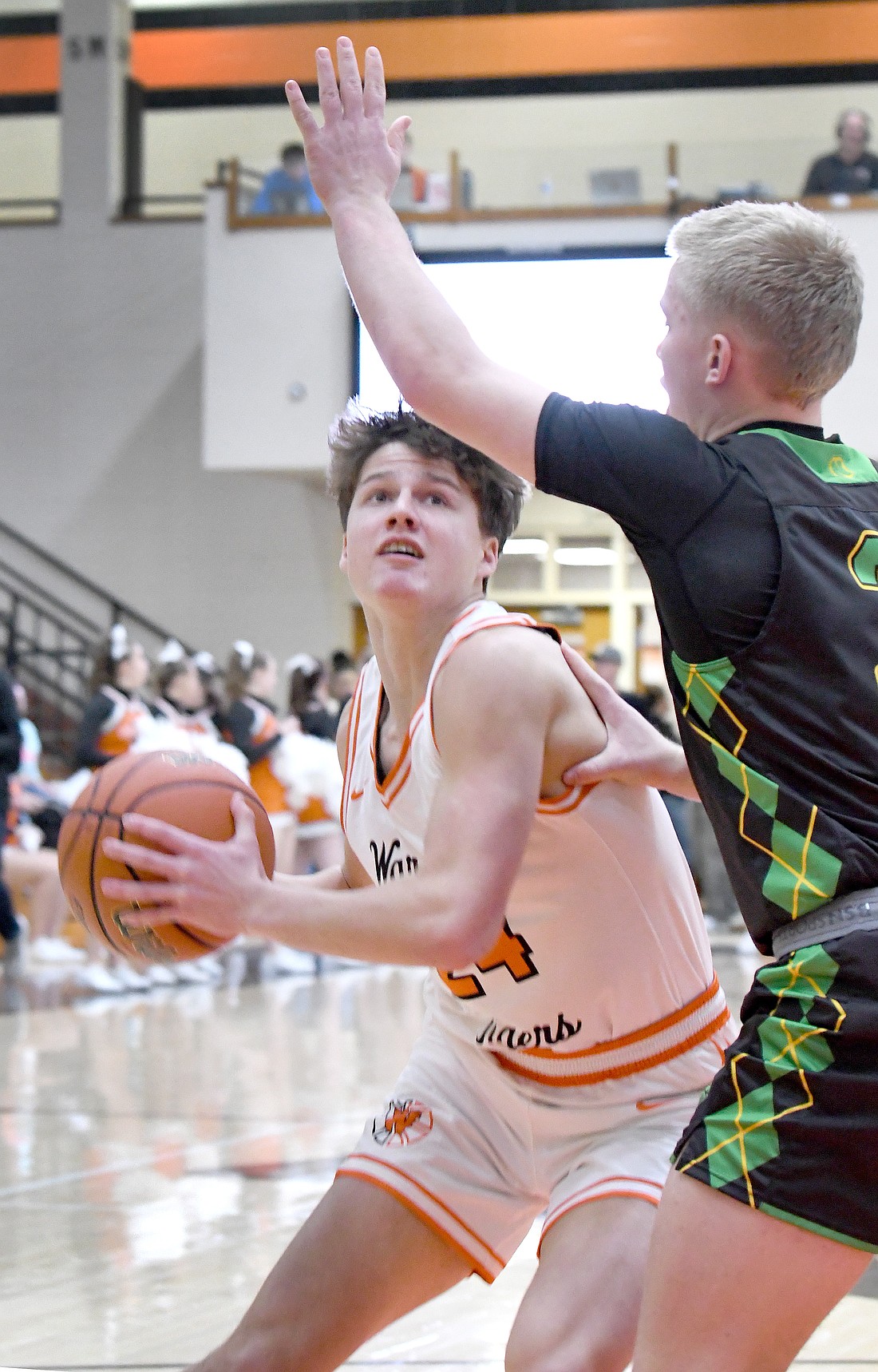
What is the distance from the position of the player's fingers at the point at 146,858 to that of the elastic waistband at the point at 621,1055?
72 cm

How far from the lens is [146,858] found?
69.1 inches

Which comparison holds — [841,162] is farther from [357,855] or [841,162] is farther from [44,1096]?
[357,855]

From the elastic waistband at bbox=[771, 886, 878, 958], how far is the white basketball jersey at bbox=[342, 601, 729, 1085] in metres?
0.56

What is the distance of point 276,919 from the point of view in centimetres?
178

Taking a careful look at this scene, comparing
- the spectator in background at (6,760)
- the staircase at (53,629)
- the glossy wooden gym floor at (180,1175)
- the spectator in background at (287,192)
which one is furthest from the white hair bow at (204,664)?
the glossy wooden gym floor at (180,1175)

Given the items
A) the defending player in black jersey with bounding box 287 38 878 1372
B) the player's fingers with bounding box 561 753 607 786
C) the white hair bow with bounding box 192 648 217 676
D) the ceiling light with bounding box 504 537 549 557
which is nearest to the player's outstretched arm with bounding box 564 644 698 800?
the player's fingers with bounding box 561 753 607 786

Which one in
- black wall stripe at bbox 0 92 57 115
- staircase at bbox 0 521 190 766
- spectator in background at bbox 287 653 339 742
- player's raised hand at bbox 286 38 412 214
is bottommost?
staircase at bbox 0 521 190 766

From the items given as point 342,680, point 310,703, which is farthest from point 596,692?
point 342,680

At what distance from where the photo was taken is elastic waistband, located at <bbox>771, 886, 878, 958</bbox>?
5.19 feet

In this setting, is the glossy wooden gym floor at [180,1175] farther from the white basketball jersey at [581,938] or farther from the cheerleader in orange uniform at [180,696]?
the cheerleader in orange uniform at [180,696]

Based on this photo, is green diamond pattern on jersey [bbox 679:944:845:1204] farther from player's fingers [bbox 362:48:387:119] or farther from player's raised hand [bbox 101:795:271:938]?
player's fingers [bbox 362:48:387:119]

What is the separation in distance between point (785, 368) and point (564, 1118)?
43.4 inches

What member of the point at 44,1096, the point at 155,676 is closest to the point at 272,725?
the point at 155,676

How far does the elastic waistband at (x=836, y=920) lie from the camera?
5.19 ft
